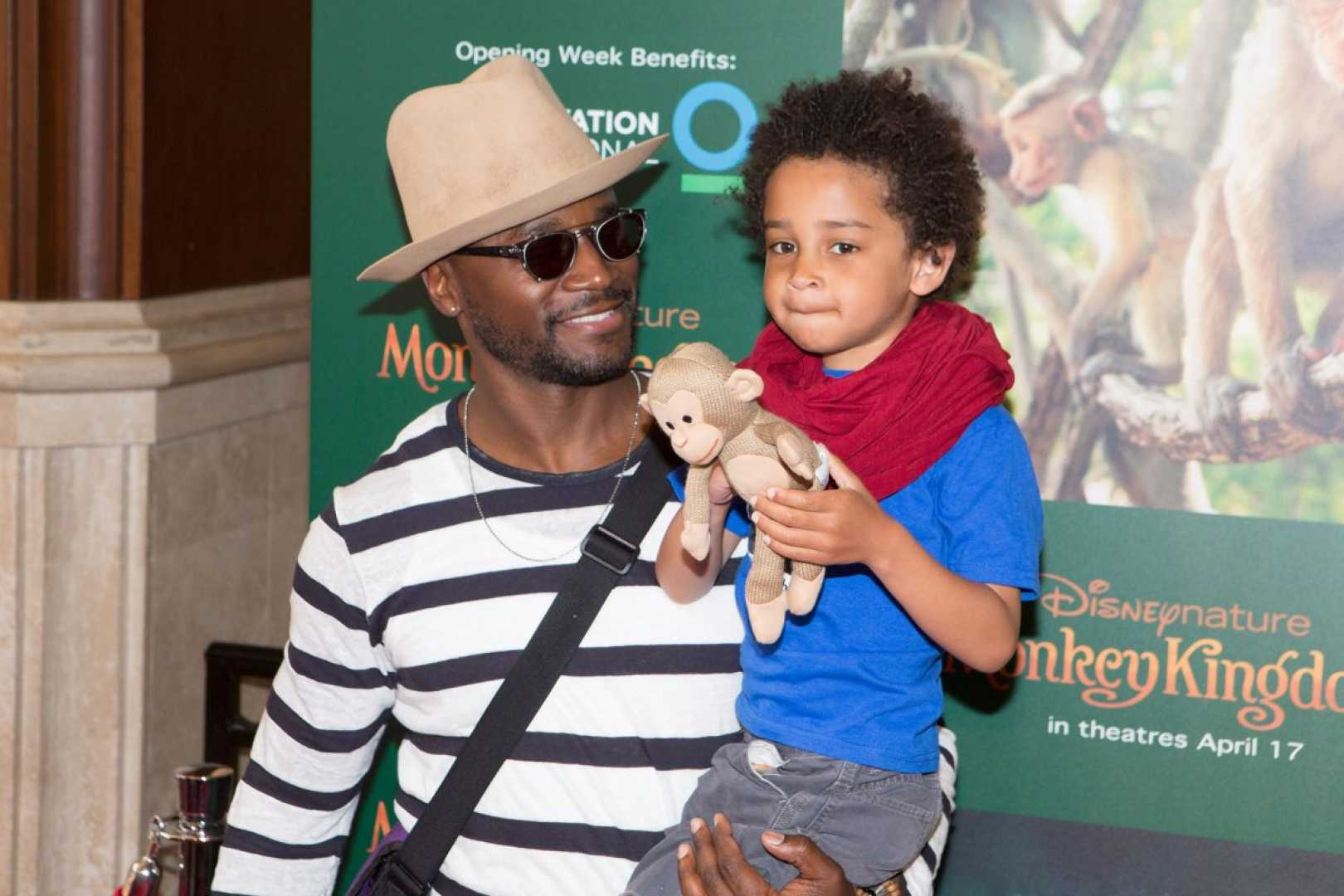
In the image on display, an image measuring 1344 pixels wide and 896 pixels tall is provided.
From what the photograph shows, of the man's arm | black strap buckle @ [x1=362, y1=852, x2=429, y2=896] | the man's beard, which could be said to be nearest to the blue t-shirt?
the man's beard

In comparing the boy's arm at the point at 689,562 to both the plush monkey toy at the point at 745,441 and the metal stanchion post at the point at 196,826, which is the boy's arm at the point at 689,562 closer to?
the plush monkey toy at the point at 745,441

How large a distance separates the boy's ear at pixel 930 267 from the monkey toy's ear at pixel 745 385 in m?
0.36

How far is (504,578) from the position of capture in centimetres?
269

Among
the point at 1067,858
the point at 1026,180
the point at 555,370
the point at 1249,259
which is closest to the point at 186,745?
the point at 555,370

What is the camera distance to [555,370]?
2.69 m

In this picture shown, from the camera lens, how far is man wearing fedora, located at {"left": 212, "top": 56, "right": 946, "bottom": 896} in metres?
2.61

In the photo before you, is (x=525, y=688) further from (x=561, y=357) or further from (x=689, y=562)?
(x=561, y=357)

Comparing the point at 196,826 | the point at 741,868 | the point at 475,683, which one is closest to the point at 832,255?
the point at 741,868

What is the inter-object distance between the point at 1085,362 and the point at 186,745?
2741 millimetres

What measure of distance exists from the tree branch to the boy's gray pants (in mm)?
910

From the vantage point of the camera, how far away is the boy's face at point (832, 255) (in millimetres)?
2158

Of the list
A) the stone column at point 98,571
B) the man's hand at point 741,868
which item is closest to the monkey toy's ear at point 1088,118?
the man's hand at point 741,868

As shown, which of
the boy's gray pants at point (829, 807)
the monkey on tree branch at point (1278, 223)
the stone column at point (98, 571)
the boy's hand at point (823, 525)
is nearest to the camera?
the boy's hand at point (823, 525)

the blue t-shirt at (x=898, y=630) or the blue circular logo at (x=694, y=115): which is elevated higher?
the blue circular logo at (x=694, y=115)
